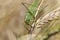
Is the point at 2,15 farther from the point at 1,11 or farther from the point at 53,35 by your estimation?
the point at 53,35

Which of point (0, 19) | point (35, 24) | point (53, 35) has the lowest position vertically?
point (53, 35)

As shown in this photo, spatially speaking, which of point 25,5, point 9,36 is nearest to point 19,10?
point 25,5

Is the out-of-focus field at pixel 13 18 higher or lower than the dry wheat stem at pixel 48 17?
higher

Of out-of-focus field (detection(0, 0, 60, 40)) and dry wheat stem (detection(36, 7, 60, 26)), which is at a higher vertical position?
out-of-focus field (detection(0, 0, 60, 40))

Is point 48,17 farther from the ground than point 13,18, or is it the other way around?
point 13,18

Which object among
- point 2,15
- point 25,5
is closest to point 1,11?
point 2,15

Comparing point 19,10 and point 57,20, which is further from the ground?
point 19,10

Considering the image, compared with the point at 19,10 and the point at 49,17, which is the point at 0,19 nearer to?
the point at 19,10
